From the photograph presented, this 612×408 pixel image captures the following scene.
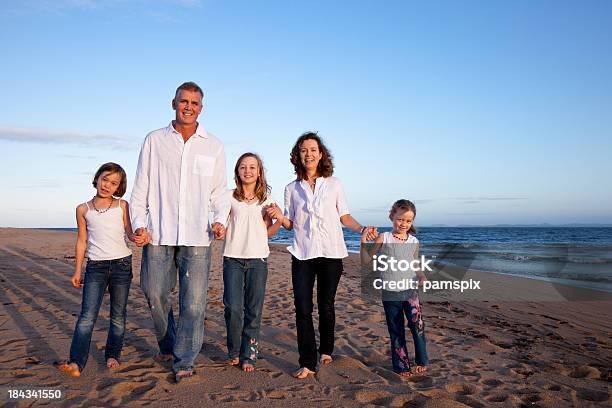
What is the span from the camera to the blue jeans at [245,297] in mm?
3844

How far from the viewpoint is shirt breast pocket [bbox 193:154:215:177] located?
3.56 metres

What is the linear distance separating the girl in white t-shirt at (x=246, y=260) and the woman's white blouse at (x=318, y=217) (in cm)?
25

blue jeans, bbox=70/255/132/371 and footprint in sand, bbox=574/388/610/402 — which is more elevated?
blue jeans, bbox=70/255/132/371

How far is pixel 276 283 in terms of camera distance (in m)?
9.68

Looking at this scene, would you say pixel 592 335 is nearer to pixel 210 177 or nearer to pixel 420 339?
pixel 420 339

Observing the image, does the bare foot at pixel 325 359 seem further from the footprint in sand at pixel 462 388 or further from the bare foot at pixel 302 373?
the footprint in sand at pixel 462 388

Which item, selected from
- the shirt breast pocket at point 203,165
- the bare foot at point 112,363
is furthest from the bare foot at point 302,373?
the shirt breast pocket at point 203,165

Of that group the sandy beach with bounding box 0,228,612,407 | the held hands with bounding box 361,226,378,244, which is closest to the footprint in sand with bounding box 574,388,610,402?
the sandy beach with bounding box 0,228,612,407

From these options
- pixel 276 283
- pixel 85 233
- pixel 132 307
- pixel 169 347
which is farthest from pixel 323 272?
pixel 276 283

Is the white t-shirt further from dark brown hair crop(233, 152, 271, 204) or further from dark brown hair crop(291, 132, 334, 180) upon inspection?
dark brown hair crop(291, 132, 334, 180)

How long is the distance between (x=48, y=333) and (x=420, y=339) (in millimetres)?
4027

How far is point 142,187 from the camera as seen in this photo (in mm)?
3574

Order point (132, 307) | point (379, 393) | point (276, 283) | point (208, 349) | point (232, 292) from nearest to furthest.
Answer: point (379, 393) → point (232, 292) → point (208, 349) → point (132, 307) → point (276, 283)

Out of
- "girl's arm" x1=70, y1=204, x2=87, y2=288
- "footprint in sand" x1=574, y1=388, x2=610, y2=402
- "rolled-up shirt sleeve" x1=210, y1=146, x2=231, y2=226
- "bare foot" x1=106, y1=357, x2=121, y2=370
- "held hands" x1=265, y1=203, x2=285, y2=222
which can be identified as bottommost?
"footprint in sand" x1=574, y1=388, x2=610, y2=402
